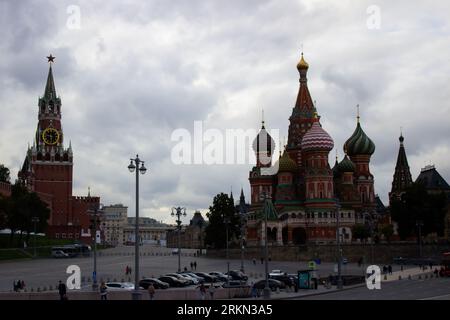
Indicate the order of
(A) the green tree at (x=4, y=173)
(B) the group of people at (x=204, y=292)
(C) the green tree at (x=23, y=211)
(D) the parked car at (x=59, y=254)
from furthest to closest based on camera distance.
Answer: (A) the green tree at (x=4, y=173), (C) the green tree at (x=23, y=211), (D) the parked car at (x=59, y=254), (B) the group of people at (x=204, y=292)

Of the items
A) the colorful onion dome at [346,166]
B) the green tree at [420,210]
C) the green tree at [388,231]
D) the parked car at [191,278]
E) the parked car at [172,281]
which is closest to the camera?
the parked car at [172,281]

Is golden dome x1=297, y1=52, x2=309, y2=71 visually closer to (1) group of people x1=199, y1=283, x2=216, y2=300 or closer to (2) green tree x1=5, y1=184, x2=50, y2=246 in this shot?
(2) green tree x1=5, y1=184, x2=50, y2=246

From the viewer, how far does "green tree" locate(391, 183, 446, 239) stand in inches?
3428

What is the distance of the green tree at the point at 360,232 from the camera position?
354 feet

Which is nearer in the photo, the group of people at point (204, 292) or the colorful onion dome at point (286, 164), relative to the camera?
the group of people at point (204, 292)

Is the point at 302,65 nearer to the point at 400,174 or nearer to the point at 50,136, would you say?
the point at 400,174

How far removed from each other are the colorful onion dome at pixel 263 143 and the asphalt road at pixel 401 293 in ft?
238

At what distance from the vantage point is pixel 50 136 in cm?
15600

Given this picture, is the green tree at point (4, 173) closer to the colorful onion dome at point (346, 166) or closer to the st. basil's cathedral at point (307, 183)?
the st. basil's cathedral at point (307, 183)

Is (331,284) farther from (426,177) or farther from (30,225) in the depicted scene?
(426,177)

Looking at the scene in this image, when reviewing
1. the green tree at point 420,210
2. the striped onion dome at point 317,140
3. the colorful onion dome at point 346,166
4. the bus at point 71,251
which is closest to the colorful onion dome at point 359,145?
the colorful onion dome at point 346,166

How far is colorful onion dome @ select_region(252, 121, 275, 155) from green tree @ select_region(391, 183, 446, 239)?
130 ft
